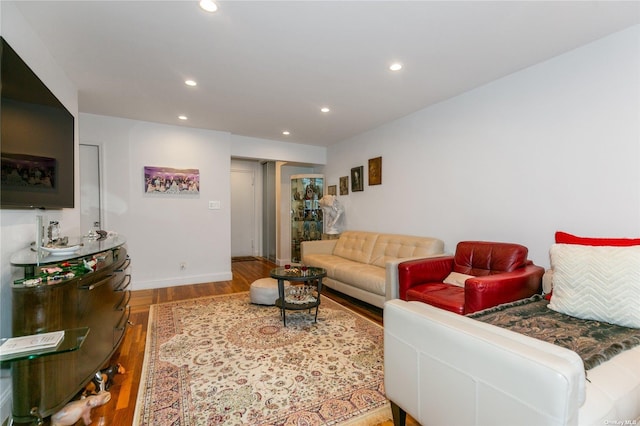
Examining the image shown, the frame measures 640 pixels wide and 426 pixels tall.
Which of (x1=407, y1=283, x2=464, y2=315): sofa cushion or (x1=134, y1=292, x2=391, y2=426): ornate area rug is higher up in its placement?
(x1=407, y1=283, x2=464, y2=315): sofa cushion

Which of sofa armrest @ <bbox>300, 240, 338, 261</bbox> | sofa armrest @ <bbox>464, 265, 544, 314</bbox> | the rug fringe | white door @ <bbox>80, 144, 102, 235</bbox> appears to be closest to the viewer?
the rug fringe

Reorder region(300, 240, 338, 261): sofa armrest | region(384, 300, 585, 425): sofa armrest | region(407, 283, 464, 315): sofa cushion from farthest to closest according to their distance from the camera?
1. region(300, 240, 338, 261): sofa armrest
2. region(407, 283, 464, 315): sofa cushion
3. region(384, 300, 585, 425): sofa armrest

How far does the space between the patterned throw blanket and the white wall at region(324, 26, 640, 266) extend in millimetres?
895

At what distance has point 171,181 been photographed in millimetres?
4262

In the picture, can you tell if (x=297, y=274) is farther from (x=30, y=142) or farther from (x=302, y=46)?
(x=30, y=142)

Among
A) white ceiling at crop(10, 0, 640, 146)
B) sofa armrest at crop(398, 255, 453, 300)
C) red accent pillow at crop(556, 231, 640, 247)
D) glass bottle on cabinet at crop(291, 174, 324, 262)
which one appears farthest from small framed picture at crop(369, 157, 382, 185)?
red accent pillow at crop(556, 231, 640, 247)

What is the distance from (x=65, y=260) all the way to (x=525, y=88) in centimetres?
373

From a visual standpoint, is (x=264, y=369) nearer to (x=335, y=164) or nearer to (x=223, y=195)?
(x=223, y=195)

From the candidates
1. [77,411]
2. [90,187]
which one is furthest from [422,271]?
[90,187]

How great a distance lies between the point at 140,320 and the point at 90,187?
6.89 ft

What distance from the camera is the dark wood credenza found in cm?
139

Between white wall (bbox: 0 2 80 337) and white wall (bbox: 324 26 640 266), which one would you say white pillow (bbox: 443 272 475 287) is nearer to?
white wall (bbox: 324 26 640 266)

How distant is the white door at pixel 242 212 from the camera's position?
6.75m

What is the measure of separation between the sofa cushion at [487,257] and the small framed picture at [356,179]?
6.92 ft
